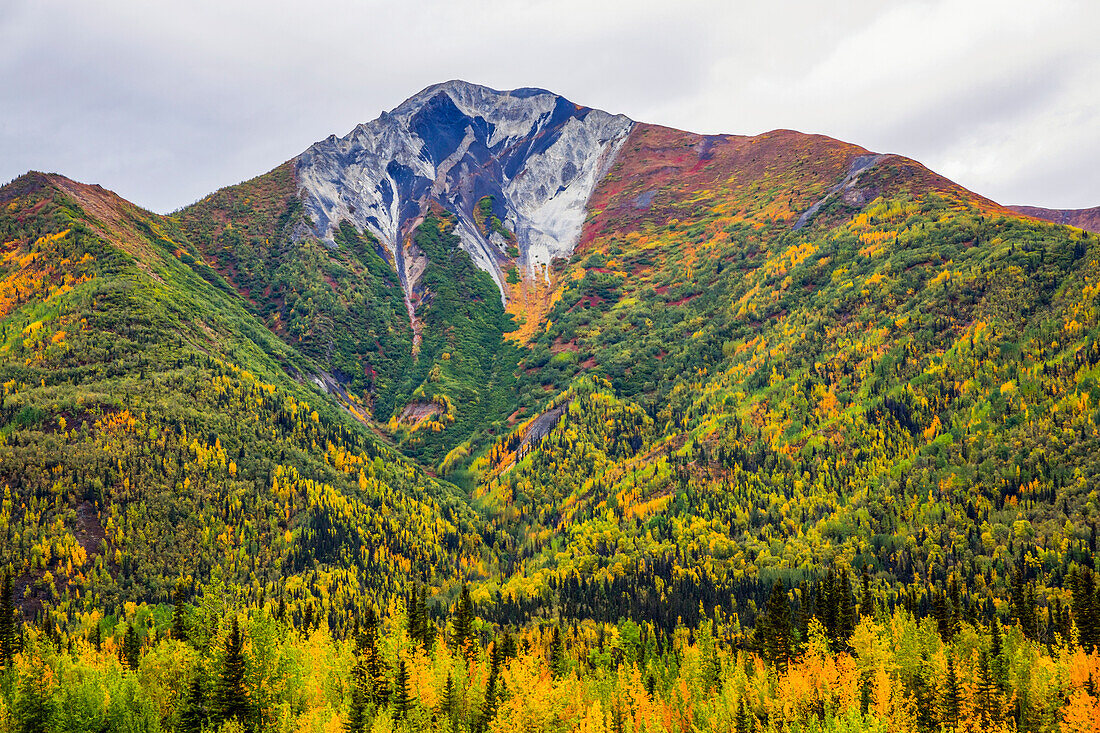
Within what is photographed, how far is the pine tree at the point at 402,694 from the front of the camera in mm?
79125

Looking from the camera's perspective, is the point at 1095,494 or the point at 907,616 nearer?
the point at 907,616

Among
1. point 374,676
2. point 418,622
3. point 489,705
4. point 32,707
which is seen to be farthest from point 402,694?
point 32,707

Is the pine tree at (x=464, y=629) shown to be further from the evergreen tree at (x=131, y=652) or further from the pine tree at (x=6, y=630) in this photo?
the pine tree at (x=6, y=630)

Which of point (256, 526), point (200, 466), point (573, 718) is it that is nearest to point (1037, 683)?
point (573, 718)

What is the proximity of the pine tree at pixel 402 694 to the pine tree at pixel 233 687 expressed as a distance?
53.3ft

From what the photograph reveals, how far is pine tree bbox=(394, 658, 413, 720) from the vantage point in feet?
260

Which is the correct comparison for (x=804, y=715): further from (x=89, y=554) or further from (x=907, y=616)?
(x=89, y=554)

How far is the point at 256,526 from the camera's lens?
18512 cm

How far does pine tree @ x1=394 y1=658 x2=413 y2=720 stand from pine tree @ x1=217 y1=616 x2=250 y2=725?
53.3 ft

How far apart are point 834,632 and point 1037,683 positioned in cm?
2545

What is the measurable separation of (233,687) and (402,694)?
745 inches

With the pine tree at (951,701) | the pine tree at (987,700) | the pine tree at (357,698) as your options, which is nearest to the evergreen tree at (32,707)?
the pine tree at (357,698)

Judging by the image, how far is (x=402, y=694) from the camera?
80.4 meters

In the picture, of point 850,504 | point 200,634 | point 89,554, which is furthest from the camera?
point 850,504
